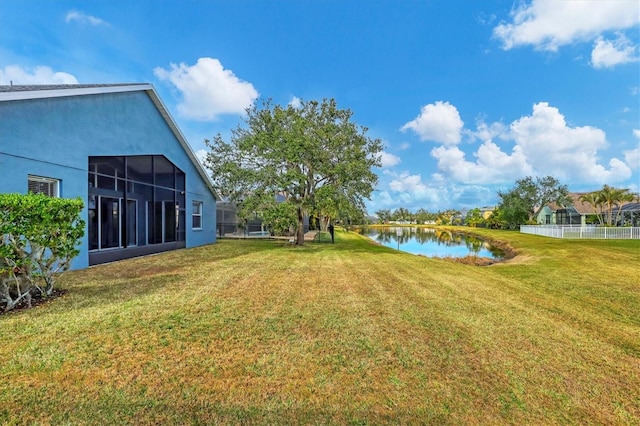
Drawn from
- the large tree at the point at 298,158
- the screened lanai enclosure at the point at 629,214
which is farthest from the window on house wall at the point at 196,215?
the screened lanai enclosure at the point at 629,214

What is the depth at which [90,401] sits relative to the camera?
8.02 feet

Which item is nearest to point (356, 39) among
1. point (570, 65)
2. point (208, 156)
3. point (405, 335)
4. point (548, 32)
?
point (548, 32)

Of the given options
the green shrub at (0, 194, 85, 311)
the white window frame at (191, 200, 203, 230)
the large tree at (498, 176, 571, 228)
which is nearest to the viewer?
the green shrub at (0, 194, 85, 311)

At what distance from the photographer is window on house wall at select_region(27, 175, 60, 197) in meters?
7.45

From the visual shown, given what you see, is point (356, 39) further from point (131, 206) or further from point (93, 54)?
point (131, 206)

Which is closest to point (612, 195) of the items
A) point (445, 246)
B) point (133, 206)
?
point (445, 246)

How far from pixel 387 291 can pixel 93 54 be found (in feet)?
59.7

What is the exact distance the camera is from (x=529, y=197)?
44.3m

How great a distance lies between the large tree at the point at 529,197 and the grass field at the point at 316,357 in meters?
43.5

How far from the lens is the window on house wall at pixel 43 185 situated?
293 inches

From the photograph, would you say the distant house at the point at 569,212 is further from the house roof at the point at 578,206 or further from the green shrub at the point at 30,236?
the green shrub at the point at 30,236

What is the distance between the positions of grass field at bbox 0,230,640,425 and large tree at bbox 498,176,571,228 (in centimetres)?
4353

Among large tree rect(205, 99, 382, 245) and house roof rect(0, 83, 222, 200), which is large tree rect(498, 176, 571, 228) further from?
house roof rect(0, 83, 222, 200)

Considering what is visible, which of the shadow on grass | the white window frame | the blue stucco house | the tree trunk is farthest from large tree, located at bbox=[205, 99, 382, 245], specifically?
the shadow on grass
